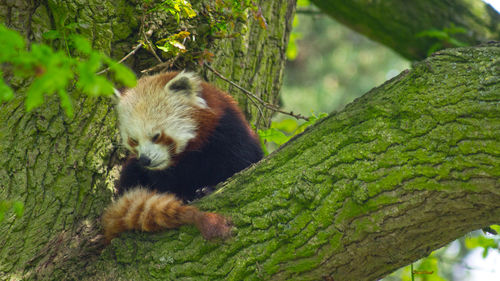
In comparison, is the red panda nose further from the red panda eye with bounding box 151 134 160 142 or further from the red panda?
the red panda eye with bounding box 151 134 160 142

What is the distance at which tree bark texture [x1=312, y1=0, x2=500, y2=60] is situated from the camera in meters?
4.55

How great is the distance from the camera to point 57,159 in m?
2.70

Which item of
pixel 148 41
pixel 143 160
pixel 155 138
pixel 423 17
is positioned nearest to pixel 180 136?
pixel 155 138

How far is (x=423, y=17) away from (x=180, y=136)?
9.04 ft

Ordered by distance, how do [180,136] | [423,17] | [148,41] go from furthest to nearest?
[423,17] → [180,136] → [148,41]

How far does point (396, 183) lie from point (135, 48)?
1.72 m

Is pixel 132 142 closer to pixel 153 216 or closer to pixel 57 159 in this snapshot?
pixel 57 159

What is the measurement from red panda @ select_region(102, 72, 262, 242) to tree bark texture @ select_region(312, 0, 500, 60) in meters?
2.02

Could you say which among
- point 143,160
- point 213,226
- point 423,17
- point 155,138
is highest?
point 423,17

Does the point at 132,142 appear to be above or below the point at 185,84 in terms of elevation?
below

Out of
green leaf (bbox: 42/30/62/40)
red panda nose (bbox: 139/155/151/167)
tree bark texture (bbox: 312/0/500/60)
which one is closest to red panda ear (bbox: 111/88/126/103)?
red panda nose (bbox: 139/155/151/167)

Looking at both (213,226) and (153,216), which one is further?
(153,216)

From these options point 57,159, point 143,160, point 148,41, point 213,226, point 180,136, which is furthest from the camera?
point 180,136

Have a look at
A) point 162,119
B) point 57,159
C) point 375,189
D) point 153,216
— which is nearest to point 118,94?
point 162,119
